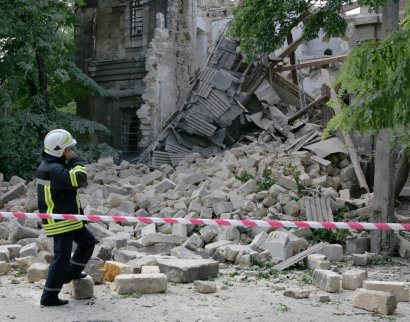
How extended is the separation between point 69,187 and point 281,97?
15475 mm

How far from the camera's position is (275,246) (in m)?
7.82

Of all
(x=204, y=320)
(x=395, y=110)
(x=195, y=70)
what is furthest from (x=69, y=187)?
(x=195, y=70)

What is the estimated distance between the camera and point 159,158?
1839cm

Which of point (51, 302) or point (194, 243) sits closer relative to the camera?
point (51, 302)

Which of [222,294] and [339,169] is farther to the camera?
[339,169]

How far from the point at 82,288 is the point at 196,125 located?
43.6ft

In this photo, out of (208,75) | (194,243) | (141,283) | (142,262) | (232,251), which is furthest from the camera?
(208,75)

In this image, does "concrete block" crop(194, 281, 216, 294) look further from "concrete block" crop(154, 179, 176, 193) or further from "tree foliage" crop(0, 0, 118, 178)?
"tree foliage" crop(0, 0, 118, 178)

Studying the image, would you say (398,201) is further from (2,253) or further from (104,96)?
(104,96)

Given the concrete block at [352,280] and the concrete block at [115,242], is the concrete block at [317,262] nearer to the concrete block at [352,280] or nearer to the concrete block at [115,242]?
the concrete block at [352,280]

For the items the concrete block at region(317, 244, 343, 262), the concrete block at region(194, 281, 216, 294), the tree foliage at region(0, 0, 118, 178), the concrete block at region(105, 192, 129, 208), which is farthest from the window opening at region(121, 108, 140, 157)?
the concrete block at region(194, 281, 216, 294)

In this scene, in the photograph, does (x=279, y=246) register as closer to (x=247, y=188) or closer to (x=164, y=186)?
(x=247, y=188)

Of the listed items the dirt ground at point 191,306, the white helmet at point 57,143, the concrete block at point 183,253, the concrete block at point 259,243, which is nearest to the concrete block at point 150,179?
the concrete block at point 259,243

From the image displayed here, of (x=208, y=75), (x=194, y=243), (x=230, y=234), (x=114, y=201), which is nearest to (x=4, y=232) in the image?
(x=114, y=201)
